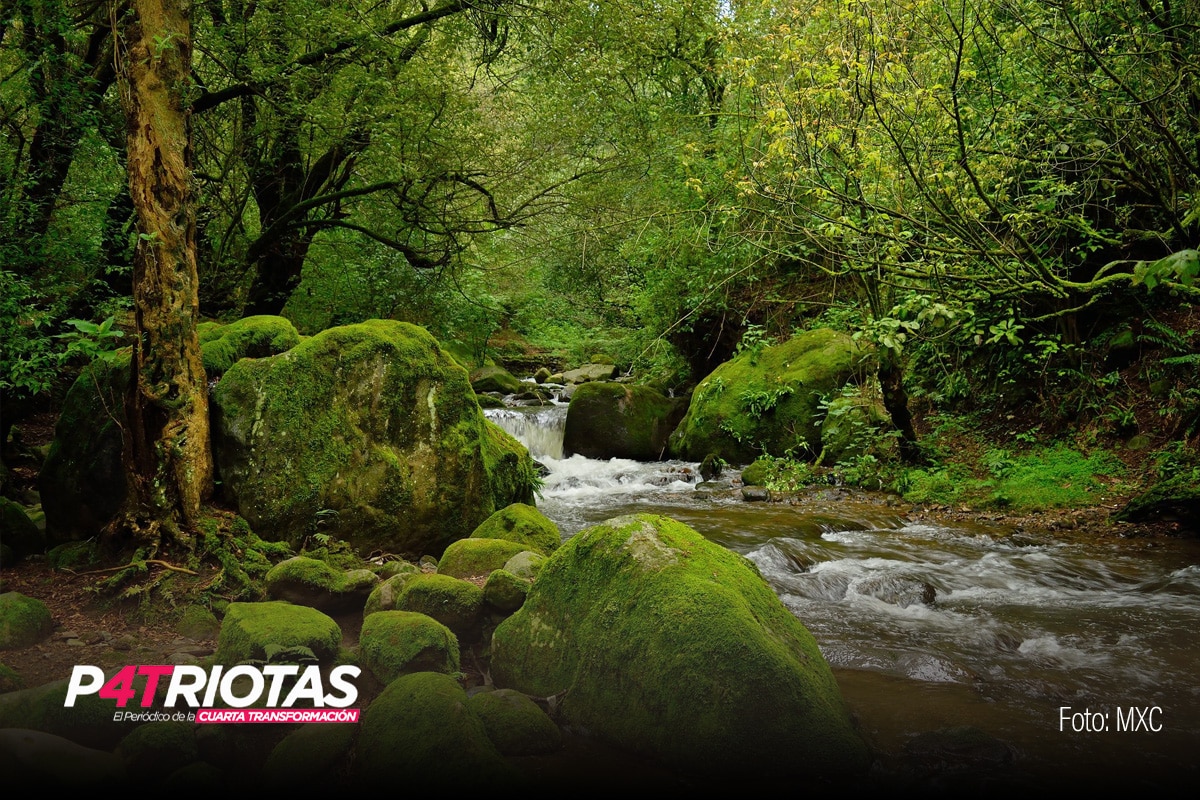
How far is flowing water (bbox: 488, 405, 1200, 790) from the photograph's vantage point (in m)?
3.31

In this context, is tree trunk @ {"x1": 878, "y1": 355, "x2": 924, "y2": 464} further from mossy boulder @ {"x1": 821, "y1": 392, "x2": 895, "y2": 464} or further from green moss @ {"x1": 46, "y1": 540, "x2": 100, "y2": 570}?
green moss @ {"x1": 46, "y1": 540, "x2": 100, "y2": 570}

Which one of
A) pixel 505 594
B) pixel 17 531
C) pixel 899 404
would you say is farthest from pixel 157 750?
pixel 899 404

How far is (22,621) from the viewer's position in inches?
155

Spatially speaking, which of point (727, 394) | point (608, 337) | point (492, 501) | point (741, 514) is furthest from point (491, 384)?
point (492, 501)

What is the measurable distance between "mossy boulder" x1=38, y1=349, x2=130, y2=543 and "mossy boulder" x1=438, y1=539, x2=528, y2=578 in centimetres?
250

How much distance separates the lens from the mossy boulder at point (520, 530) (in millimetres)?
5863

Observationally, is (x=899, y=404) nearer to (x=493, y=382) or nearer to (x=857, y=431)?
(x=857, y=431)

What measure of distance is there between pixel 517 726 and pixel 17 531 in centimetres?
438

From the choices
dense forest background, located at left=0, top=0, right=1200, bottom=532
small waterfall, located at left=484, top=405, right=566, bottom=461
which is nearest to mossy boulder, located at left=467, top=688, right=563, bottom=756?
dense forest background, located at left=0, top=0, right=1200, bottom=532

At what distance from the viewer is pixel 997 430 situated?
9852mm

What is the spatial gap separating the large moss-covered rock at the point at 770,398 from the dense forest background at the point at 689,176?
639 mm

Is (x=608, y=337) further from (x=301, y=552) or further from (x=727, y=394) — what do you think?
(x=301, y=552)

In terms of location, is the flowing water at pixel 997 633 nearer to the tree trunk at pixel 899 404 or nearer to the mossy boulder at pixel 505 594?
the tree trunk at pixel 899 404

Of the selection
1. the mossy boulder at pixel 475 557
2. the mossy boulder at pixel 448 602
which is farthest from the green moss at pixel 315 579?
the mossy boulder at pixel 475 557
